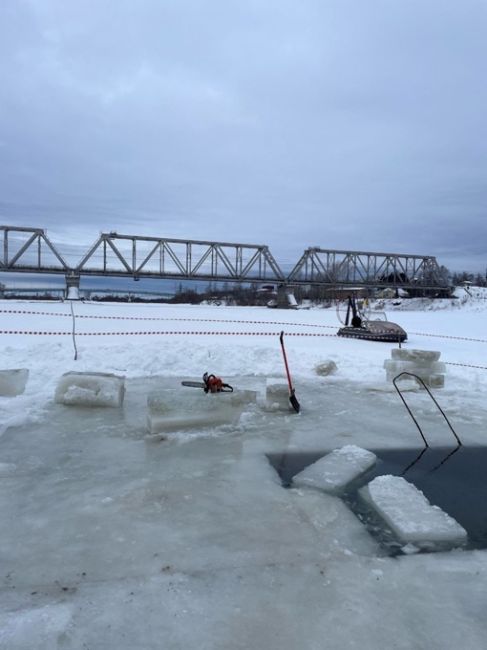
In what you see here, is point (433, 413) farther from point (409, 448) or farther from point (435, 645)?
point (435, 645)

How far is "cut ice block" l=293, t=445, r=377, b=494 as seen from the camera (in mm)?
4551

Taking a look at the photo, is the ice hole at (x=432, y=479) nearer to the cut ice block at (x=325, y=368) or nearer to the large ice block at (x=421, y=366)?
the large ice block at (x=421, y=366)

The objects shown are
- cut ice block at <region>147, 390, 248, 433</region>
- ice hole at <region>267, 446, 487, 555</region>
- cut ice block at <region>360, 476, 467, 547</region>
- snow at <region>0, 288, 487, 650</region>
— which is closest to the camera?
snow at <region>0, 288, 487, 650</region>

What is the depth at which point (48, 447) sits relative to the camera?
18.0 ft

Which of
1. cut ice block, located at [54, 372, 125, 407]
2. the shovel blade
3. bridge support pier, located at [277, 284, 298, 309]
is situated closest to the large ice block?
the shovel blade

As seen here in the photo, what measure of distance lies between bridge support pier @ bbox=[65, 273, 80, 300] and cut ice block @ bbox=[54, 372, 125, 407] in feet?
173

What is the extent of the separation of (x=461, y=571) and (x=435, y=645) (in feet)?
2.76

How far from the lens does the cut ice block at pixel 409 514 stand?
363 cm

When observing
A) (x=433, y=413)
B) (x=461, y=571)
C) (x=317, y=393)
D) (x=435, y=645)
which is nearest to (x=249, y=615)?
(x=435, y=645)

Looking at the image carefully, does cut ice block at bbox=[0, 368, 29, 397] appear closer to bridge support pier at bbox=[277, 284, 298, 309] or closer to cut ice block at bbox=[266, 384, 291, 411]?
cut ice block at bbox=[266, 384, 291, 411]

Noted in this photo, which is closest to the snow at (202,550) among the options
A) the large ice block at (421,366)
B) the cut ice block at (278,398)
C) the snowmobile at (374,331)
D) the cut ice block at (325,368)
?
the cut ice block at (278,398)

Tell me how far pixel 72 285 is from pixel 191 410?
5614cm

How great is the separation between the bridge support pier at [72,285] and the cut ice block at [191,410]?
179 feet

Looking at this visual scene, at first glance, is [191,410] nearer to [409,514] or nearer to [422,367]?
[409,514]
